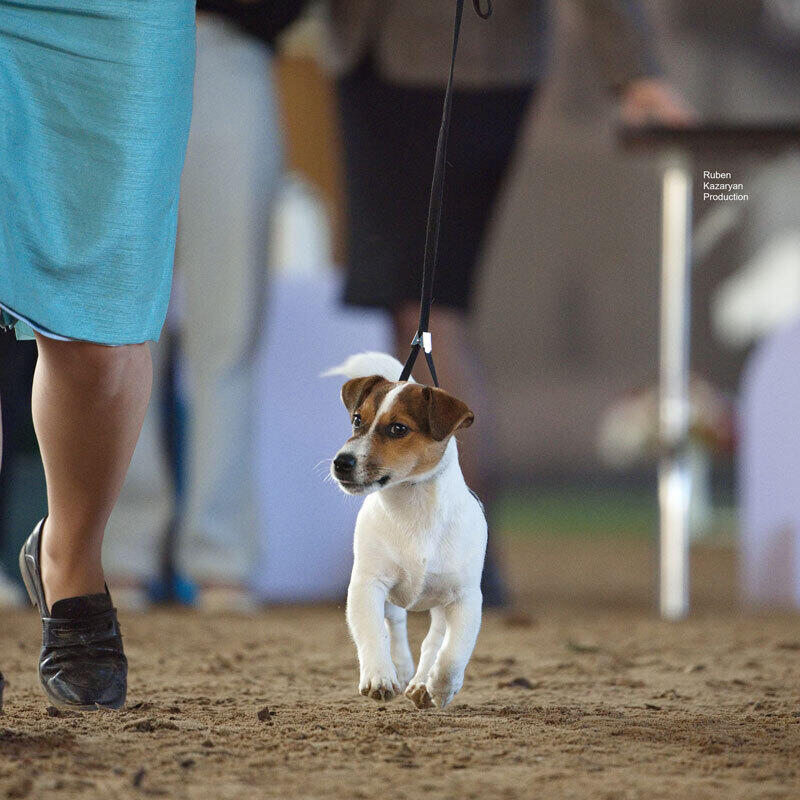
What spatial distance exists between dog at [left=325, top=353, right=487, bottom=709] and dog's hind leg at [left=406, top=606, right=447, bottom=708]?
30 mm

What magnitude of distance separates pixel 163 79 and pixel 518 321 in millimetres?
6150

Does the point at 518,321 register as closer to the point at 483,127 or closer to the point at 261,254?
the point at 261,254

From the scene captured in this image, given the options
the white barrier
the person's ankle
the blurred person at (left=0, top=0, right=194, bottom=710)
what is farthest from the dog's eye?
the white barrier

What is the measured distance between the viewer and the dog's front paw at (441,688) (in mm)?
1227

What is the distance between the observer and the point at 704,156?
2.24 meters

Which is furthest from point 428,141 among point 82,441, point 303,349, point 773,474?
point 773,474

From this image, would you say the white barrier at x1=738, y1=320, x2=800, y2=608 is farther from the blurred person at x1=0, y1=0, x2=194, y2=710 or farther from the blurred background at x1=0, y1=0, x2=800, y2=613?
the blurred person at x1=0, y1=0, x2=194, y2=710

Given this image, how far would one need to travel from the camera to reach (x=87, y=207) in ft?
4.30

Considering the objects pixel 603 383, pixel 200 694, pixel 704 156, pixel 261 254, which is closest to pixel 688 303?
pixel 704 156

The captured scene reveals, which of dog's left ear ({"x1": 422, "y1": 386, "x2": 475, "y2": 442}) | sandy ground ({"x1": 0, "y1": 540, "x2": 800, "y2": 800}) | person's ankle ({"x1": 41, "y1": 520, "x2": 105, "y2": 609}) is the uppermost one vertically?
dog's left ear ({"x1": 422, "y1": 386, "x2": 475, "y2": 442})

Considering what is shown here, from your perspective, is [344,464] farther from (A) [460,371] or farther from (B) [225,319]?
(B) [225,319]

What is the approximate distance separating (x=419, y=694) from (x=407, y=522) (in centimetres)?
20

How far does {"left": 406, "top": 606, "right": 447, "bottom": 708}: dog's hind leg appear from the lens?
126cm

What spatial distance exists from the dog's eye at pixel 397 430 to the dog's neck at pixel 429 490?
0.16ft
